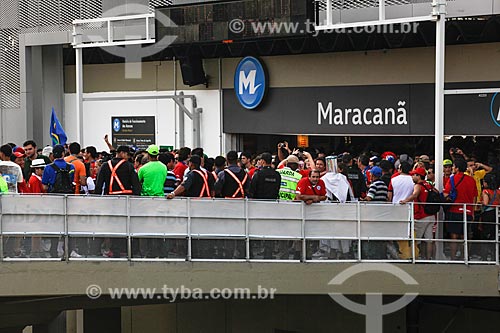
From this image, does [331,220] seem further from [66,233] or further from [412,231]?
[66,233]

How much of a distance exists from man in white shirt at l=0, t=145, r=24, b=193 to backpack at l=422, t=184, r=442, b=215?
602 centimetres

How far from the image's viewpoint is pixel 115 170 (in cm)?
1394

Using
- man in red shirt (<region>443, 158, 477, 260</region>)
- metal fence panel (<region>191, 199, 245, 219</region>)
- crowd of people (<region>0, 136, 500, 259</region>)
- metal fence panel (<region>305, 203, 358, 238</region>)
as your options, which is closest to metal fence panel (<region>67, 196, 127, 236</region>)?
crowd of people (<region>0, 136, 500, 259</region>)

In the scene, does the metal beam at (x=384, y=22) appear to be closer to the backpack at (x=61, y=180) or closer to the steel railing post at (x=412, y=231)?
the steel railing post at (x=412, y=231)

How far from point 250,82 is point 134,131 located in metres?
4.17

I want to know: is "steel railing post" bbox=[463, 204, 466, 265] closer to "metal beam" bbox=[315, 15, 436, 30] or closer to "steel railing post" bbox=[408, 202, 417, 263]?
"steel railing post" bbox=[408, 202, 417, 263]

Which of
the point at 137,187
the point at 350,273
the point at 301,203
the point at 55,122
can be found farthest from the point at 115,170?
the point at 55,122

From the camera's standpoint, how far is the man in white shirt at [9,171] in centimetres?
1373

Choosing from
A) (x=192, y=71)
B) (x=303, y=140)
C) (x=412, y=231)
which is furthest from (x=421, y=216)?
(x=192, y=71)

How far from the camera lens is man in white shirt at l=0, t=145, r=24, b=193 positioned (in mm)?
13727

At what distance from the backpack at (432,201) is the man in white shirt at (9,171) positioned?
602cm

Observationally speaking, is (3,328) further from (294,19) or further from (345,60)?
(345,60)

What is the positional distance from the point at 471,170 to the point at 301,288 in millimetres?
3664

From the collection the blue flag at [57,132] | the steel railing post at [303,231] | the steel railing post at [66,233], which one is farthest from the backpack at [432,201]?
the blue flag at [57,132]
